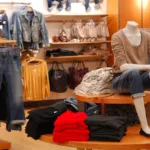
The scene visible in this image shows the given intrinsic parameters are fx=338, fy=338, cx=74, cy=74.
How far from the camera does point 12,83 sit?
2926 mm

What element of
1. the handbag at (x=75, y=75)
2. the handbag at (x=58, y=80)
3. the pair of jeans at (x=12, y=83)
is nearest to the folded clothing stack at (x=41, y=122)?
the pair of jeans at (x=12, y=83)

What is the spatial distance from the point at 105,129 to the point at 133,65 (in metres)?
0.70

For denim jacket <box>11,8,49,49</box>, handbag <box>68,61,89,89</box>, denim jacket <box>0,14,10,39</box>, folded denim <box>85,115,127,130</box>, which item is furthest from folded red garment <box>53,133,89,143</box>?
handbag <box>68,61,89,89</box>

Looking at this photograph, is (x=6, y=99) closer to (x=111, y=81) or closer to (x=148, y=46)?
(x=111, y=81)

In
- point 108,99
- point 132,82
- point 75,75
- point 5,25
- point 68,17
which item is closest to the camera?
point 132,82

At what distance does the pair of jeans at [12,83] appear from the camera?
2.90 m

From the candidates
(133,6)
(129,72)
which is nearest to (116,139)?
(129,72)

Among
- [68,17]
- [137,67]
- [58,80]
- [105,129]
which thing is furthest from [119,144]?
[68,17]

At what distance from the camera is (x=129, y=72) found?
107 inches

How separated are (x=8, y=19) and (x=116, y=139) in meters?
3.66

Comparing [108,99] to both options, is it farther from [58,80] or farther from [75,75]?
[75,75]

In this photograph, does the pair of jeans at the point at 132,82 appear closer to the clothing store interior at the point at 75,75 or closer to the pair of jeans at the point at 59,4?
the clothing store interior at the point at 75,75

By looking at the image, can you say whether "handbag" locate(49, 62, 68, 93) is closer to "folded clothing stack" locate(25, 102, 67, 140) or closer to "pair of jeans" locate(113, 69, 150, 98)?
"pair of jeans" locate(113, 69, 150, 98)

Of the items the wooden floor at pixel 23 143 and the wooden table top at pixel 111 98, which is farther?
the wooden floor at pixel 23 143
